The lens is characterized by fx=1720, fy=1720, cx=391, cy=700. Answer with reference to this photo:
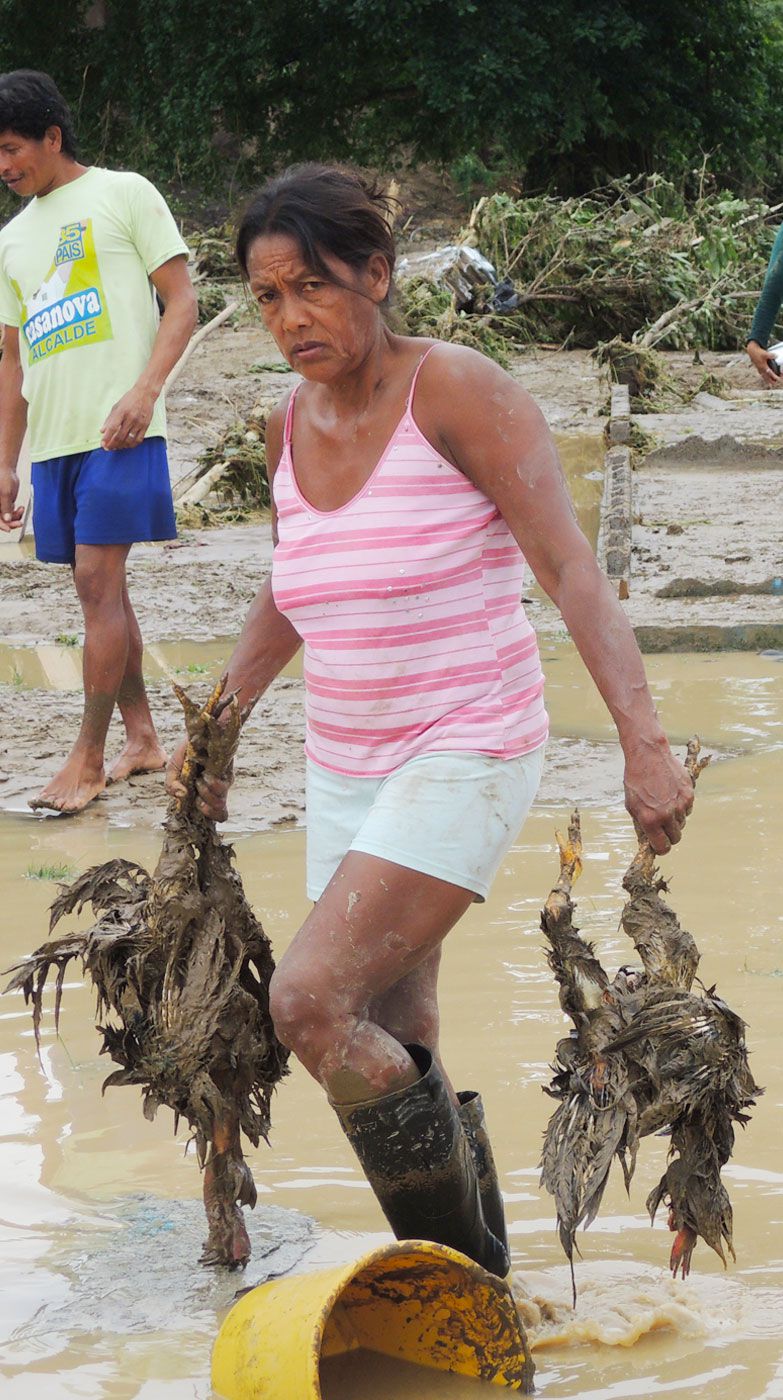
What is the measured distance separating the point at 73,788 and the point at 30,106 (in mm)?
1974

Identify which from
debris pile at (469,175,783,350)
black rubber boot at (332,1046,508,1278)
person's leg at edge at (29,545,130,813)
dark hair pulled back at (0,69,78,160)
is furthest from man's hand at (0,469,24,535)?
debris pile at (469,175,783,350)

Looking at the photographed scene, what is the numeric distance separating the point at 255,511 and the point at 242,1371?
29.3ft

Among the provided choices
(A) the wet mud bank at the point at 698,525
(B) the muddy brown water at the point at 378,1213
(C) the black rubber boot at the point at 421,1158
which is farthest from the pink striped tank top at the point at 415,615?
(A) the wet mud bank at the point at 698,525

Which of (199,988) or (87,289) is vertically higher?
(87,289)

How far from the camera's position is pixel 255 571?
886cm

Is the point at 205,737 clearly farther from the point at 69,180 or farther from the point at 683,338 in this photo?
the point at 683,338

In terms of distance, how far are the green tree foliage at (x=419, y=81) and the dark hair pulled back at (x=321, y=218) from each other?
69.9 ft

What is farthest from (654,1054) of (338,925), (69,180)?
(69,180)

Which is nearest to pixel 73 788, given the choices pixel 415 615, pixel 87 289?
pixel 87 289

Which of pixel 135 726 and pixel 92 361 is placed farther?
pixel 135 726

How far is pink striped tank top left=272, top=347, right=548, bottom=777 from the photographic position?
8.02 ft

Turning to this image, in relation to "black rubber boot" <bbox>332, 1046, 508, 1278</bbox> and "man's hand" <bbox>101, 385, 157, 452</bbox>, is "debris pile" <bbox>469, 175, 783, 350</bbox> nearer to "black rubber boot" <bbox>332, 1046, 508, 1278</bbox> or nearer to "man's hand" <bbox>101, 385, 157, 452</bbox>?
"man's hand" <bbox>101, 385, 157, 452</bbox>

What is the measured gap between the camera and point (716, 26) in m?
24.9

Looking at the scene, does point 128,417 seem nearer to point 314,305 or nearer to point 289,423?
point 289,423
